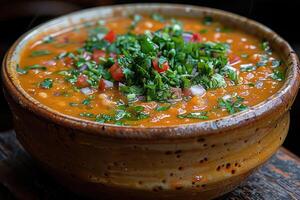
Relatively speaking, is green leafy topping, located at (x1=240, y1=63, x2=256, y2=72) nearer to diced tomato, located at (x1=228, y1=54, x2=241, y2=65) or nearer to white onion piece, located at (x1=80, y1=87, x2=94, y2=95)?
diced tomato, located at (x1=228, y1=54, x2=241, y2=65)

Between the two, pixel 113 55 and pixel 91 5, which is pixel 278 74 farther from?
pixel 91 5

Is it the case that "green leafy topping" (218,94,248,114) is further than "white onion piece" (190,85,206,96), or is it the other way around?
"white onion piece" (190,85,206,96)

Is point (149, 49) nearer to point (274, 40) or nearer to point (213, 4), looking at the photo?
→ point (274, 40)

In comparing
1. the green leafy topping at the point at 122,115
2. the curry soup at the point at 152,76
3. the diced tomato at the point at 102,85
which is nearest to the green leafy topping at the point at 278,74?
the curry soup at the point at 152,76

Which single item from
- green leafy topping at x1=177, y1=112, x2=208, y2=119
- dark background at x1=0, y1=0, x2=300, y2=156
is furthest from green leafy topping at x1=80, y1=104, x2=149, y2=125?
dark background at x1=0, y1=0, x2=300, y2=156

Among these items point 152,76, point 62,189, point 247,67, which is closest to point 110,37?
point 152,76

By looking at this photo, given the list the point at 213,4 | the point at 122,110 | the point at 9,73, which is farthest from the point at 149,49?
the point at 213,4

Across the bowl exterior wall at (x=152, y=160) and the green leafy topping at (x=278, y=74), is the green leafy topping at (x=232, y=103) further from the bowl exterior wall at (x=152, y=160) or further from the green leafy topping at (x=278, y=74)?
the green leafy topping at (x=278, y=74)
